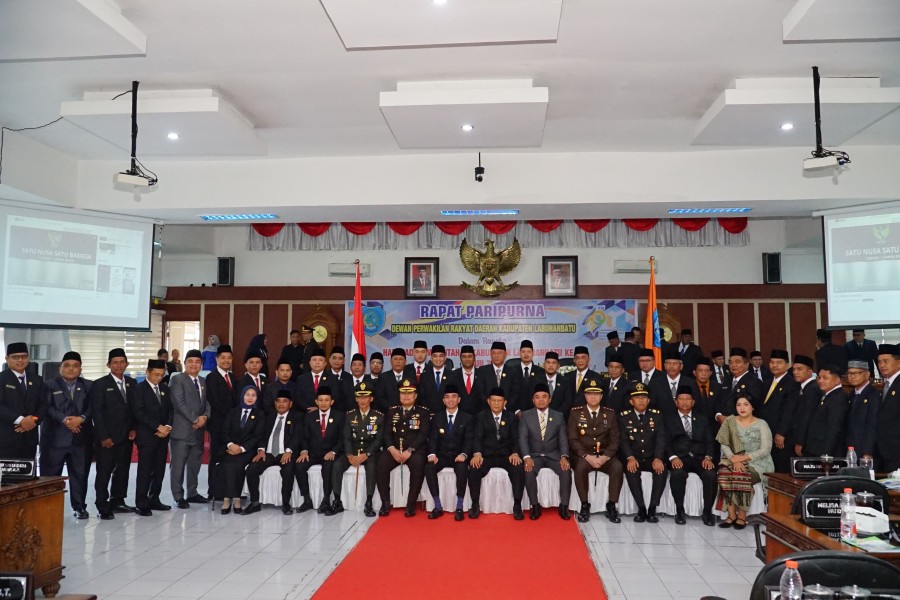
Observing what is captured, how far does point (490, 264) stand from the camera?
11.2 meters

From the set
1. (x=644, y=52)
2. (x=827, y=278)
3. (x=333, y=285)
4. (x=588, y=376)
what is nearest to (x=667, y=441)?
(x=588, y=376)

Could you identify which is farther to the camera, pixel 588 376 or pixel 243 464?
pixel 588 376

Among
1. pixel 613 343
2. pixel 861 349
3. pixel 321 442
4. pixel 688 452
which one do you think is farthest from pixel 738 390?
pixel 321 442

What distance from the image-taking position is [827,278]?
21.5ft

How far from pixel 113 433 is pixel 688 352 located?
745 cm

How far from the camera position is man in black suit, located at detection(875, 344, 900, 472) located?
5117 mm

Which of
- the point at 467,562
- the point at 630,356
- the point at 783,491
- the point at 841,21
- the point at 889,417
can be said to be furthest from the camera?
the point at 630,356

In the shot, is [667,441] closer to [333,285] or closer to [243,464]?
[243,464]

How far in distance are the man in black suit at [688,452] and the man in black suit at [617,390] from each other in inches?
20.8

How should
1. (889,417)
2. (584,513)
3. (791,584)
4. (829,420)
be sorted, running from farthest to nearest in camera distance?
1. (584,513)
2. (829,420)
3. (889,417)
4. (791,584)

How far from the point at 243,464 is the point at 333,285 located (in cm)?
577

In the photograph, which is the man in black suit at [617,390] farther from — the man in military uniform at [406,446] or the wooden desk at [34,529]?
the wooden desk at [34,529]

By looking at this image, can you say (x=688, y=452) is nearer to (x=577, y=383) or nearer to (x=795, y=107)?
(x=577, y=383)

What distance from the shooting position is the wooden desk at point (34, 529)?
3.66 m
